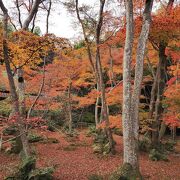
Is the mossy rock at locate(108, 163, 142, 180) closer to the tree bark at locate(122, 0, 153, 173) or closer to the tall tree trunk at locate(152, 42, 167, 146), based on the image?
the tree bark at locate(122, 0, 153, 173)

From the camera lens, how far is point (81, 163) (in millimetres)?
11648

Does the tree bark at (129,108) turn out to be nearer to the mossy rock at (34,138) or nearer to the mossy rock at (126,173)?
the mossy rock at (126,173)

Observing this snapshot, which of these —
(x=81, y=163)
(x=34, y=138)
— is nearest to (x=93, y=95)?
(x=34, y=138)

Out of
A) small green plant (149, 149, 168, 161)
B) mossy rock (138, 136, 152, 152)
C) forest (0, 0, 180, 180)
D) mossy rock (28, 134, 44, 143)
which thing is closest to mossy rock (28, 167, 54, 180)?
forest (0, 0, 180, 180)

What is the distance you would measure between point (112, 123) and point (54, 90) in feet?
25.4

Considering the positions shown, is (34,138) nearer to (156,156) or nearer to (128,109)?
(156,156)

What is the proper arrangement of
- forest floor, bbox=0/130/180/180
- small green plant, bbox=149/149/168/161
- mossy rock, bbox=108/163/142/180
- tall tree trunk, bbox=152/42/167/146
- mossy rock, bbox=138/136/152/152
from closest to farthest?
mossy rock, bbox=108/163/142/180, forest floor, bbox=0/130/180/180, small green plant, bbox=149/149/168/161, tall tree trunk, bbox=152/42/167/146, mossy rock, bbox=138/136/152/152

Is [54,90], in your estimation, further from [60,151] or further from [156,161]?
[156,161]

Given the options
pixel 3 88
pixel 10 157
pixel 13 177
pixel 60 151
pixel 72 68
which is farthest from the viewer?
pixel 3 88

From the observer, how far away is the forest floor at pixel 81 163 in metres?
9.65

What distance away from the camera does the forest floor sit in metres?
9.65

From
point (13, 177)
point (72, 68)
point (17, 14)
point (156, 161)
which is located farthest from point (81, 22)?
point (13, 177)

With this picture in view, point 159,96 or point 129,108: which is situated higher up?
point 159,96

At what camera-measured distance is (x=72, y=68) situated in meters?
20.5
